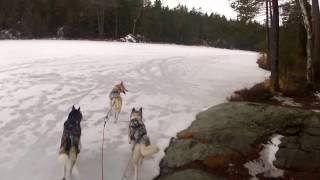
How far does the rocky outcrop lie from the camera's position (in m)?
9.95

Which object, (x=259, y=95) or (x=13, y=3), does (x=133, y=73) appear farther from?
(x=13, y=3)

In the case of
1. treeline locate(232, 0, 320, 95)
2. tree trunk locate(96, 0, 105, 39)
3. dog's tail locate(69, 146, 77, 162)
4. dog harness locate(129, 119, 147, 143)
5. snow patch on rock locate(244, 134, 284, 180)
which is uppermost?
tree trunk locate(96, 0, 105, 39)

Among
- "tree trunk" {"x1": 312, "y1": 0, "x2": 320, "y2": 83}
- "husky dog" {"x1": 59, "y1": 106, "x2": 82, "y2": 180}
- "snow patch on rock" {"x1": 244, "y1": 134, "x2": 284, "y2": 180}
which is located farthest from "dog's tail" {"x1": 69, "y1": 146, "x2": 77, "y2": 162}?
"tree trunk" {"x1": 312, "y1": 0, "x2": 320, "y2": 83}

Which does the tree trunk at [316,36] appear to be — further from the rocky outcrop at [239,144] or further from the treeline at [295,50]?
the rocky outcrop at [239,144]

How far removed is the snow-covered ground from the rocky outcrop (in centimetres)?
49

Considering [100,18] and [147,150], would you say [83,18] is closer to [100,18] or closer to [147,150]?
[100,18]

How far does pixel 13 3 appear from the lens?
61.0m

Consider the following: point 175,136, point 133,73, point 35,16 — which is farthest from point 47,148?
point 35,16

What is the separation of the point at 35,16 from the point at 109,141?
51861 mm

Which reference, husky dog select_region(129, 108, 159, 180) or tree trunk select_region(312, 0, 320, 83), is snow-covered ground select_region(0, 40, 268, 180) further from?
tree trunk select_region(312, 0, 320, 83)

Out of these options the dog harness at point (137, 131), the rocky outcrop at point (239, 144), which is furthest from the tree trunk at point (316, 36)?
the dog harness at point (137, 131)

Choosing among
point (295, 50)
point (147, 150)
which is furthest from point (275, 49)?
point (147, 150)

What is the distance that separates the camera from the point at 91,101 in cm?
1486

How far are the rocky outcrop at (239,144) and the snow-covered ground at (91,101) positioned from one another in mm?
494
